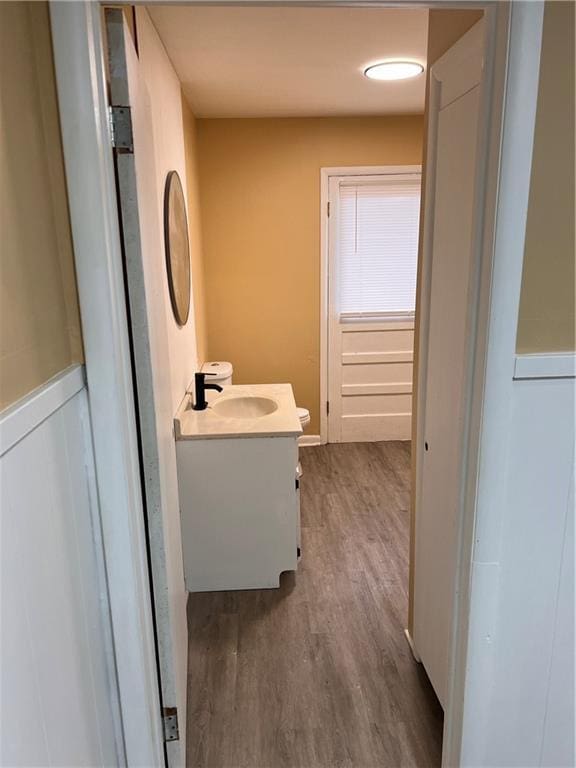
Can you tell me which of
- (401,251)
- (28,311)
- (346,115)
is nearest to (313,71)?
(346,115)

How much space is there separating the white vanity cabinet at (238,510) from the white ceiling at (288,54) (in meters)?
1.61

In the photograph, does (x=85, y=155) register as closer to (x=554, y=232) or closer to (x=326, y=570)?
(x=554, y=232)

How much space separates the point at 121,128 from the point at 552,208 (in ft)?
3.10

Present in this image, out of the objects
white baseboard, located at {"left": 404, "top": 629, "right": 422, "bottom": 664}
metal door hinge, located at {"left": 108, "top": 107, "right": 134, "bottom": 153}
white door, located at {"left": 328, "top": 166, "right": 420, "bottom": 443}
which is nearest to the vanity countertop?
white baseboard, located at {"left": 404, "top": 629, "right": 422, "bottom": 664}

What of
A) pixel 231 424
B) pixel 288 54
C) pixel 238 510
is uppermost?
pixel 288 54

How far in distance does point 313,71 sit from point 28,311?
2476 mm

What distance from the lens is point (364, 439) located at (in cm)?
452

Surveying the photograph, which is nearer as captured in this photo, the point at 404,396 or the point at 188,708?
the point at 188,708

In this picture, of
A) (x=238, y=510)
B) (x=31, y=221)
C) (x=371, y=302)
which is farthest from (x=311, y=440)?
(x=31, y=221)

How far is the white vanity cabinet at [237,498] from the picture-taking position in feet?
7.61

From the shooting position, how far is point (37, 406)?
2.97ft

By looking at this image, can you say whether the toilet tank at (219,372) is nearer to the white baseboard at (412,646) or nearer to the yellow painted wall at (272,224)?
the yellow painted wall at (272,224)

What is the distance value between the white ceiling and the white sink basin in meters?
1.65

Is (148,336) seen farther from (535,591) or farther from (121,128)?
(535,591)
